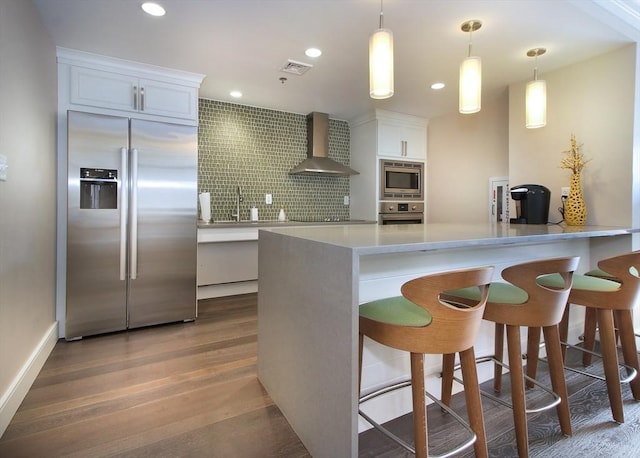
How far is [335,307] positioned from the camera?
1.22m

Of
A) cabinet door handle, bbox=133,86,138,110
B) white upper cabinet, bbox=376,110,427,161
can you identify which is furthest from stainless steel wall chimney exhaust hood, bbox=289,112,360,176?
cabinet door handle, bbox=133,86,138,110

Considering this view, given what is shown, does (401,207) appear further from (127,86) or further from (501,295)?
(127,86)

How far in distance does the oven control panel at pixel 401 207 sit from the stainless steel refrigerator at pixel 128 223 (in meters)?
2.55

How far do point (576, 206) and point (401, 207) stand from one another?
7.27 feet

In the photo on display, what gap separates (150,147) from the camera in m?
2.81

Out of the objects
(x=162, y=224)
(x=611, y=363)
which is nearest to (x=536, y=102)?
(x=611, y=363)

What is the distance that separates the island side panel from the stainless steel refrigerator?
1.42 meters

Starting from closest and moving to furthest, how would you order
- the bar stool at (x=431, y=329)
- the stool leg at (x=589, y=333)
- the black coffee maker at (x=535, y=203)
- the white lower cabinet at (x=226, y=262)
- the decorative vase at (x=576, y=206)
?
1. the bar stool at (x=431, y=329)
2. the stool leg at (x=589, y=333)
3. the decorative vase at (x=576, y=206)
4. the black coffee maker at (x=535, y=203)
5. the white lower cabinet at (x=226, y=262)

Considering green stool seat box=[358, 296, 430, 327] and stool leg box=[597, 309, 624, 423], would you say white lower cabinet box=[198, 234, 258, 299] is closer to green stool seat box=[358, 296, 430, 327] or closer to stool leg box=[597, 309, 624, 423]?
green stool seat box=[358, 296, 430, 327]

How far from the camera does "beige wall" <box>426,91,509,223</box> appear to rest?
4.00 m

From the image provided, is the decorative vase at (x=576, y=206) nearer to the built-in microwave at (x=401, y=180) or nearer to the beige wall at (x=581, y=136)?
the beige wall at (x=581, y=136)

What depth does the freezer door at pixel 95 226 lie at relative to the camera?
2.58 meters

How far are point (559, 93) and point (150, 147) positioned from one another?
3559 mm

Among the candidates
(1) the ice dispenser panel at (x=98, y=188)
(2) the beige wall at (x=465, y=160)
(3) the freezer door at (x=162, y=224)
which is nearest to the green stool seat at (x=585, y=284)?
(2) the beige wall at (x=465, y=160)
